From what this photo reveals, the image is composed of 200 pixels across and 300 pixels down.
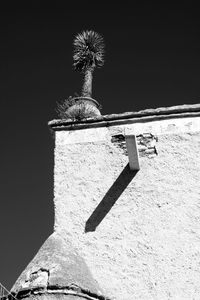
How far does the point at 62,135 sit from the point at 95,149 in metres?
0.62

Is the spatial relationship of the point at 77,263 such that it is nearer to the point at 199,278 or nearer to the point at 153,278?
the point at 153,278

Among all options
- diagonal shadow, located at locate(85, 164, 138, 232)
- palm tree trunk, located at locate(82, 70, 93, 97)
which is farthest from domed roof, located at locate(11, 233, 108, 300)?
palm tree trunk, located at locate(82, 70, 93, 97)

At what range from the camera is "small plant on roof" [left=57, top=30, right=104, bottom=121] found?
9.63 meters

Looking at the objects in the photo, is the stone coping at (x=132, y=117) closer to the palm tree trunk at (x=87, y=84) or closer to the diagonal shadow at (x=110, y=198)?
the diagonal shadow at (x=110, y=198)

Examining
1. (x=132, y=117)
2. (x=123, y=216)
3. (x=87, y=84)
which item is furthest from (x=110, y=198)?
(x=87, y=84)

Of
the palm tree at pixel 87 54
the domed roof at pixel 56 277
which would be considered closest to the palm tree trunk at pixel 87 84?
the palm tree at pixel 87 54

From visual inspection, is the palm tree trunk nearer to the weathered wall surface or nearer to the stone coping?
the stone coping

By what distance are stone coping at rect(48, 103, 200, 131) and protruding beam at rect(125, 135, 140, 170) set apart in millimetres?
735

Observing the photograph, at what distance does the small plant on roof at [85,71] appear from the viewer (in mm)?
9633

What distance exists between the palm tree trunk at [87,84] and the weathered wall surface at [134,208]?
111 centimetres

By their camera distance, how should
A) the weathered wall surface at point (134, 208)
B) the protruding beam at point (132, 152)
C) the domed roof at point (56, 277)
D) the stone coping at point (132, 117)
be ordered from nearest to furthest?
1. the domed roof at point (56, 277)
2. the weathered wall surface at point (134, 208)
3. the protruding beam at point (132, 152)
4. the stone coping at point (132, 117)

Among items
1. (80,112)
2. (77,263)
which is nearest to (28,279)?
(77,263)

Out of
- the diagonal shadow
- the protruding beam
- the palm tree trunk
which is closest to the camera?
the protruding beam

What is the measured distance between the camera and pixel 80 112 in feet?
31.5
